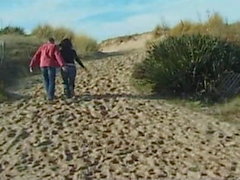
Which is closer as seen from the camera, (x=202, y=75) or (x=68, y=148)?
(x=68, y=148)

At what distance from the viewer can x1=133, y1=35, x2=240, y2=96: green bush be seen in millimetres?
19516

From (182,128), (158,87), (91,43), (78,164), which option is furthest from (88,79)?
(91,43)

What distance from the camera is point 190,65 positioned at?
19.6m

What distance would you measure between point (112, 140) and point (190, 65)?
5.44m

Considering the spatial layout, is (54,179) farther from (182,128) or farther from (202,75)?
(202,75)

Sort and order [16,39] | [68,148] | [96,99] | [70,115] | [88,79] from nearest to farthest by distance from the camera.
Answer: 1. [68,148]
2. [70,115]
3. [96,99]
4. [88,79]
5. [16,39]

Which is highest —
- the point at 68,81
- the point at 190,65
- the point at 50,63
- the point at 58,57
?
the point at 58,57

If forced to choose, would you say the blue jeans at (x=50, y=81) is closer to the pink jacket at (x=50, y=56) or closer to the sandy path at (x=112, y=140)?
the pink jacket at (x=50, y=56)

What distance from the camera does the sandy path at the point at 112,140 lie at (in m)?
13.1

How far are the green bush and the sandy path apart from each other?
1135 mm

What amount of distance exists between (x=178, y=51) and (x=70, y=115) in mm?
4757

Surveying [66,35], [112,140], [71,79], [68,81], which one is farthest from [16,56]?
[112,140]

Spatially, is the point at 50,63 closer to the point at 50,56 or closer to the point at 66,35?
the point at 50,56

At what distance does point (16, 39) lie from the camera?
3008cm
